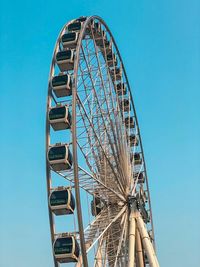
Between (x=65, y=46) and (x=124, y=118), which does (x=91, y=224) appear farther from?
(x=124, y=118)

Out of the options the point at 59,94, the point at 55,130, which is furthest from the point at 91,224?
the point at 59,94

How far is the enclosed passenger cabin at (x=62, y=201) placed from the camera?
1634 cm

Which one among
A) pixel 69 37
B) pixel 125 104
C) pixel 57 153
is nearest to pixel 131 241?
pixel 57 153

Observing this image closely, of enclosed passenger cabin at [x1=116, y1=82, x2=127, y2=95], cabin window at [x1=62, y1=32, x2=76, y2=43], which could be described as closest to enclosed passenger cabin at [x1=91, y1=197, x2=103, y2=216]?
enclosed passenger cabin at [x1=116, y1=82, x2=127, y2=95]

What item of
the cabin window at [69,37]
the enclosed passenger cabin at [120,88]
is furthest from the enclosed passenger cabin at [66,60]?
the enclosed passenger cabin at [120,88]

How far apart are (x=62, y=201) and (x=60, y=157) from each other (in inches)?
68.9

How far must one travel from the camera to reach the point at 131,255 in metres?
19.2

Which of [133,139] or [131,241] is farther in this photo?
[133,139]

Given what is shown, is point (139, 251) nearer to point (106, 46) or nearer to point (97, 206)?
point (97, 206)

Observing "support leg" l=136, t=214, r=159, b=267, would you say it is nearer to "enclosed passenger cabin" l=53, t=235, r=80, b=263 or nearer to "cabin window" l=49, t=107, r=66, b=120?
"enclosed passenger cabin" l=53, t=235, r=80, b=263

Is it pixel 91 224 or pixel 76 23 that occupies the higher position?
pixel 76 23

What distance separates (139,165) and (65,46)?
12633mm

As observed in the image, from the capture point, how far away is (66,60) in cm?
1886

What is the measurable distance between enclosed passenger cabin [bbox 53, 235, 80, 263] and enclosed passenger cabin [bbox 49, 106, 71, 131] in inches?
181
